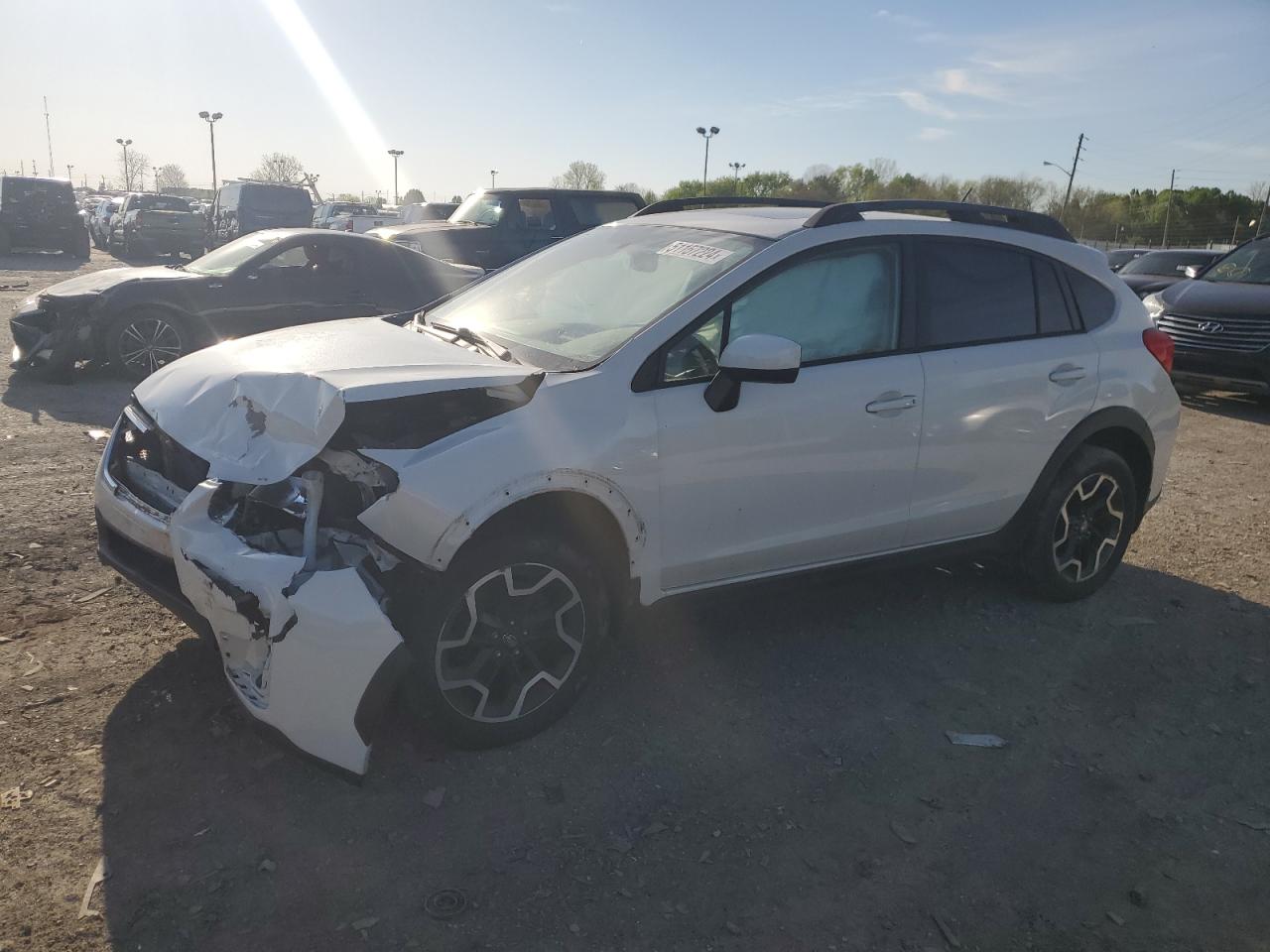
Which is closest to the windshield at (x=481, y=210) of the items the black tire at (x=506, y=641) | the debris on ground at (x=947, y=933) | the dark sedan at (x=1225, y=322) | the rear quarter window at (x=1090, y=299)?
the dark sedan at (x=1225, y=322)

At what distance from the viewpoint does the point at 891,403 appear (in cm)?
397

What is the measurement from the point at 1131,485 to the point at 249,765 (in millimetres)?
4247

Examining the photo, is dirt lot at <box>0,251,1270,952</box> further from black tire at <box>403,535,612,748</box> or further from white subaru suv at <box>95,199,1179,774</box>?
white subaru suv at <box>95,199,1179,774</box>

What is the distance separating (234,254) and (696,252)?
695 cm

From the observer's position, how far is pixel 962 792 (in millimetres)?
3346

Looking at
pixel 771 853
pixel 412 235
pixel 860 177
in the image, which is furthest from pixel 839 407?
pixel 860 177

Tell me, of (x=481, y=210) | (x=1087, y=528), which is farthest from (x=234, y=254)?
(x=1087, y=528)

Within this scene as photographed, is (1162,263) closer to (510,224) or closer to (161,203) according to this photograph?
(510,224)

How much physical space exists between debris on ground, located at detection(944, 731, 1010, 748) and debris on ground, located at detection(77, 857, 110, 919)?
2.84 m

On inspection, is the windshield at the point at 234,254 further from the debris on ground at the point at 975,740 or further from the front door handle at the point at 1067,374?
the debris on ground at the point at 975,740

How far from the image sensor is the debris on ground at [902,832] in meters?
3.08

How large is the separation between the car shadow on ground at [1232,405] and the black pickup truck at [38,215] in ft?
85.0

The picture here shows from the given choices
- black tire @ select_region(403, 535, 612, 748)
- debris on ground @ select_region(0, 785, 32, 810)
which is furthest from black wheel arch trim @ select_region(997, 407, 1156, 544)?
debris on ground @ select_region(0, 785, 32, 810)

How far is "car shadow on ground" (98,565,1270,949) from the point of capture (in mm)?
2652
